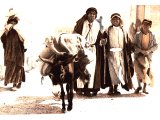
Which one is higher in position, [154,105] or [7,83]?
[7,83]

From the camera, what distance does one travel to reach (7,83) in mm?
2660

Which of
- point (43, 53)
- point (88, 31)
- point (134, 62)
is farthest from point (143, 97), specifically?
point (43, 53)

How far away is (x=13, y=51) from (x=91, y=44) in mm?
596

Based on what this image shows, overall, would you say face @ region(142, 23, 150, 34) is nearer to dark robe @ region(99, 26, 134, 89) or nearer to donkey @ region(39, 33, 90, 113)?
dark robe @ region(99, 26, 134, 89)

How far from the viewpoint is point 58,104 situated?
2631mm

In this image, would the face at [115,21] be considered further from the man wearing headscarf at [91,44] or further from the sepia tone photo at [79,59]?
the man wearing headscarf at [91,44]

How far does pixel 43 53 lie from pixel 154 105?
3.12 ft

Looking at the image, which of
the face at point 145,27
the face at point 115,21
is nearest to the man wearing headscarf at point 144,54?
the face at point 145,27

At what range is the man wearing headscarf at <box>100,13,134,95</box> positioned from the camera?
270cm

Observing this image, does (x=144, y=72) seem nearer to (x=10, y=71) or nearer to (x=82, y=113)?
(x=82, y=113)

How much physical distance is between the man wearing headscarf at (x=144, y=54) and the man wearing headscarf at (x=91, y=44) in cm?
31

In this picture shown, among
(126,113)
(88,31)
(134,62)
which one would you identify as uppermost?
(88,31)

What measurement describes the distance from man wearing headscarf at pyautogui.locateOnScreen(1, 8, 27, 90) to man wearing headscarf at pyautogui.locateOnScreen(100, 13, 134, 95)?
0.63 m

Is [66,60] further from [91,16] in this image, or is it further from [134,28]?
[134,28]
